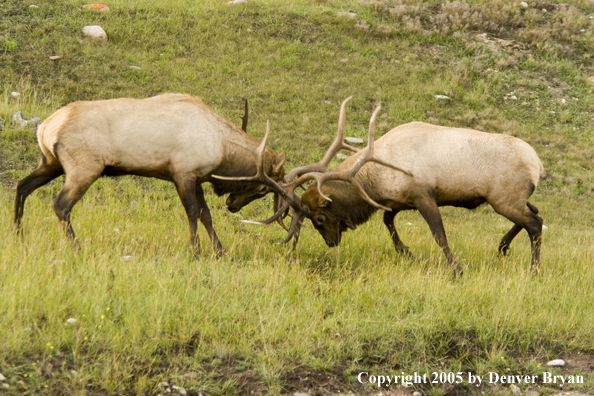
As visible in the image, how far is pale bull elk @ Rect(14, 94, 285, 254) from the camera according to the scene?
7.06 metres

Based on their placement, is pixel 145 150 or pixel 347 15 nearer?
pixel 145 150

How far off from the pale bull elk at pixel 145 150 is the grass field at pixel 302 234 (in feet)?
1.88

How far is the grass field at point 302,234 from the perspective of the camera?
5402 millimetres

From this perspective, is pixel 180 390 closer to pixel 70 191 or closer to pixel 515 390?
pixel 515 390

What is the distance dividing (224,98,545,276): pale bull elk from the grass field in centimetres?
57

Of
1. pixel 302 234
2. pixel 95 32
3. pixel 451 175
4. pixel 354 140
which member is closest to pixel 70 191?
pixel 302 234

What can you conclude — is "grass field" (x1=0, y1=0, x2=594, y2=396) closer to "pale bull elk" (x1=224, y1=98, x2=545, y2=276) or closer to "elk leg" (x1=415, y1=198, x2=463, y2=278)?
"elk leg" (x1=415, y1=198, x2=463, y2=278)

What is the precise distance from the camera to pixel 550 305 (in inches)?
266

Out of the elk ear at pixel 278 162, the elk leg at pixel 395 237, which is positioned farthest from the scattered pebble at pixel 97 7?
the elk leg at pixel 395 237

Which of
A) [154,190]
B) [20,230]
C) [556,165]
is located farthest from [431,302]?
[556,165]

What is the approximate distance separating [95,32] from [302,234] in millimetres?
7933

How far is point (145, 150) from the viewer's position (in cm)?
734

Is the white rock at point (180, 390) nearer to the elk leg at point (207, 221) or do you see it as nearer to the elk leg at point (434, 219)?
the elk leg at point (207, 221)

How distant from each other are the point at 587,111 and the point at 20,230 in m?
12.3
